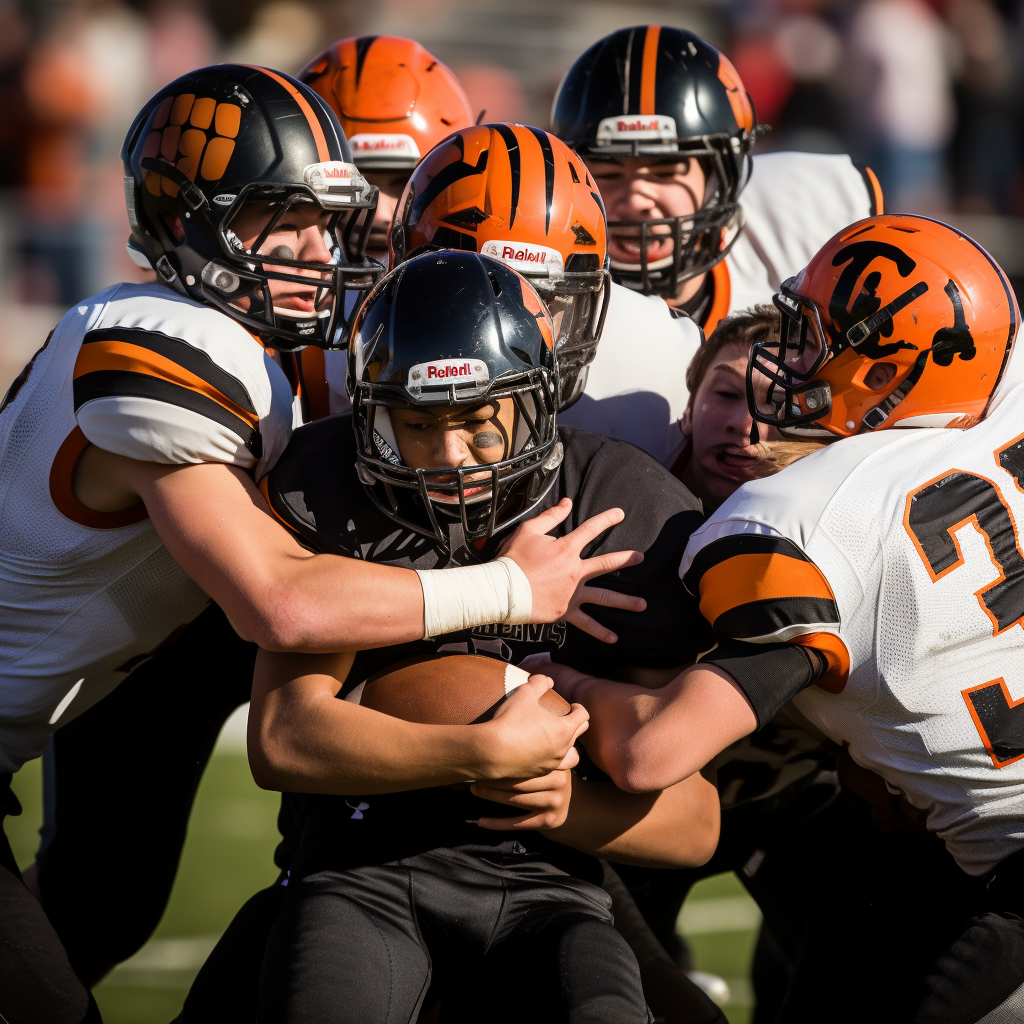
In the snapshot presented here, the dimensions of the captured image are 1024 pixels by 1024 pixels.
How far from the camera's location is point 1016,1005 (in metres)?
2.47

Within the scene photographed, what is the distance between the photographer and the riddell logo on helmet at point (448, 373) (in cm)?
266


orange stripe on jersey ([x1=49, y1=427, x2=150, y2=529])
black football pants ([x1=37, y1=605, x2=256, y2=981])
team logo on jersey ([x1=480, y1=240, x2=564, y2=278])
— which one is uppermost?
team logo on jersey ([x1=480, y1=240, x2=564, y2=278])

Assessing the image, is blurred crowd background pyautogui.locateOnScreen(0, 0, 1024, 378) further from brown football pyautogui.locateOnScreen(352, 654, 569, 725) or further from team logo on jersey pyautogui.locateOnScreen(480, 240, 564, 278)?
brown football pyautogui.locateOnScreen(352, 654, 569, 725)

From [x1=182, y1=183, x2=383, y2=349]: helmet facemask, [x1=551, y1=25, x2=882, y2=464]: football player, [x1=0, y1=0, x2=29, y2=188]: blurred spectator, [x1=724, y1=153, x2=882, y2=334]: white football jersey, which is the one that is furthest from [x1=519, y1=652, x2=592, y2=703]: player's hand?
[x1=0, y1=0, x2=29, y2=188]: blurred spectator

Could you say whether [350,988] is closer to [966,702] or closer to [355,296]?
[966,702]

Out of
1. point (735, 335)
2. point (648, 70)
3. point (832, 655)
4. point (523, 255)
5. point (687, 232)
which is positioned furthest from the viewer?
point (648, 70)

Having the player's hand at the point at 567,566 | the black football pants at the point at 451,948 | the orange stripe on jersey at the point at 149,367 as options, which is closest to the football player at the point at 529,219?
the player's hand at the point at 567,566

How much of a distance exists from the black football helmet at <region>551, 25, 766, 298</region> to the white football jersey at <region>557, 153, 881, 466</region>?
184mm

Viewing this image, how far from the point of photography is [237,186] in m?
3.10

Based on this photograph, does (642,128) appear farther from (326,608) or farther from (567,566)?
(326,608)

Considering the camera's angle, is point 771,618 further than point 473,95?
No

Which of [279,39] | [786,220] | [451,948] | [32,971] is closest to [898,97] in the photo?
[279,39]

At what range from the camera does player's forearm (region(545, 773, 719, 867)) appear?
8.71 feet

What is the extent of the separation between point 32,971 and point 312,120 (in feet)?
6.81
